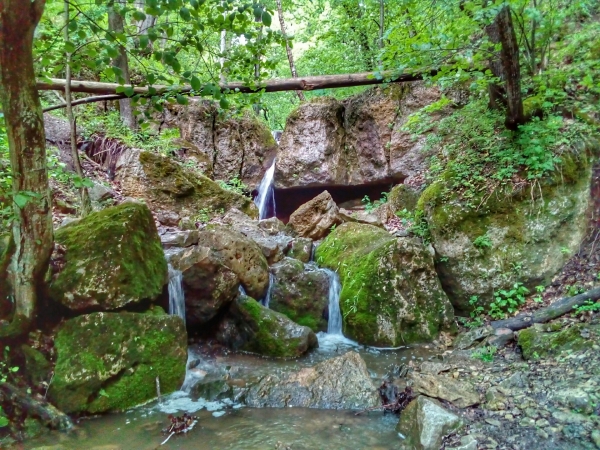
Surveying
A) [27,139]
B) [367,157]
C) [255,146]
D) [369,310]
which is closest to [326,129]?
[367,157]

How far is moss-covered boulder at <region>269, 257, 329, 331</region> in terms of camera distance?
6.34 metres

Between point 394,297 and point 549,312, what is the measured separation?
1.93m

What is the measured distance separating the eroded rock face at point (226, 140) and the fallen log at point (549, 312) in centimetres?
791

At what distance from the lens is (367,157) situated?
33.6 feet

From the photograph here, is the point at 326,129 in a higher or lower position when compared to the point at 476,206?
higher

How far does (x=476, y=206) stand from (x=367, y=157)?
4597 millimetres

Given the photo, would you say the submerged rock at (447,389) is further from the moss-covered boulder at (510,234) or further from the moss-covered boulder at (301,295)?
the moss-covered boulder at (301,295)

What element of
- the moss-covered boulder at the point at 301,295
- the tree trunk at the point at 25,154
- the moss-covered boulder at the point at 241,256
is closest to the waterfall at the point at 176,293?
the moss-covered boulder at the point at 241,256

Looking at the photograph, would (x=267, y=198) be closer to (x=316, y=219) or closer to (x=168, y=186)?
(x=316, y=219)

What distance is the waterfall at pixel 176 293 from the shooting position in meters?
5.43

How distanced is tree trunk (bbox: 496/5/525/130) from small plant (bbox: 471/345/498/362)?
11.3 feet

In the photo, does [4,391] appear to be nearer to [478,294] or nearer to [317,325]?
[317,325]

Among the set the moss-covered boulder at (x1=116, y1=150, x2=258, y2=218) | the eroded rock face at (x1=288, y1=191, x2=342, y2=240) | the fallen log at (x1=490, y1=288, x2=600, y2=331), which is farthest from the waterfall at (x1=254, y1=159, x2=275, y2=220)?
the fallen log at (x1=490, y1=288, x2=600, y2=331)

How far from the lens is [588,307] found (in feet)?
14.3
